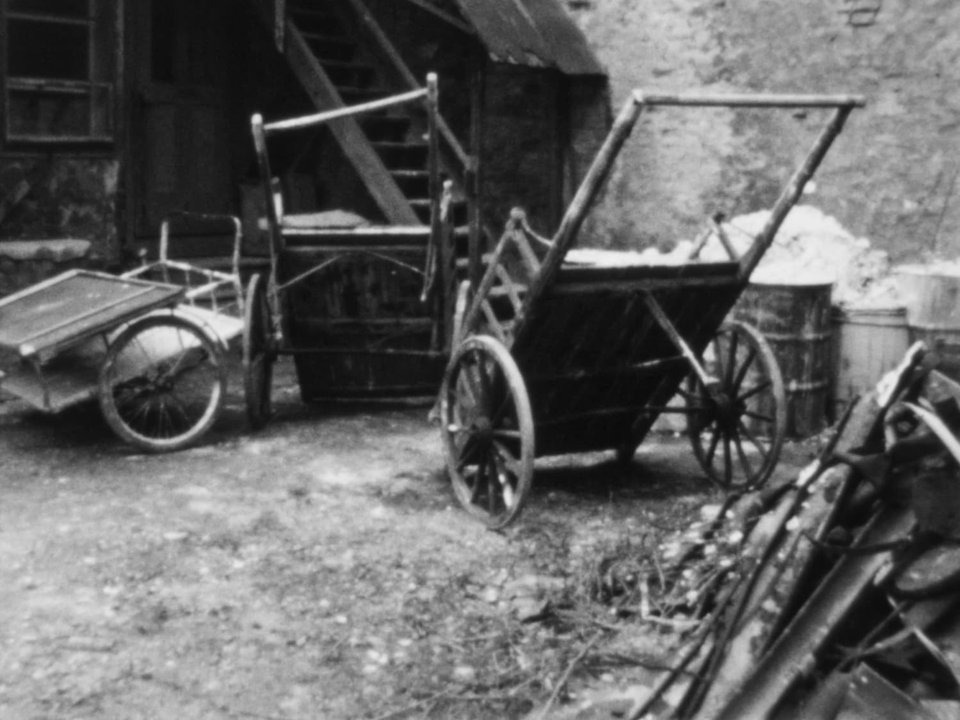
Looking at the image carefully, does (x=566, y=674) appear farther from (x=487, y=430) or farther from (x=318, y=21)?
(x=318, y=21)

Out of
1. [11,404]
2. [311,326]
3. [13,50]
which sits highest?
[13,50]

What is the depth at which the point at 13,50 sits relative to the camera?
10008 mm

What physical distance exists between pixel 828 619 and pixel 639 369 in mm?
2938

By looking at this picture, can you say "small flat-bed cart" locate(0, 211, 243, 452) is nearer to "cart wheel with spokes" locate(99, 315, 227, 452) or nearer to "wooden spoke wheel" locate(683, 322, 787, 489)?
"cart wheel with spokes" locate(99, 315, 227, 452)

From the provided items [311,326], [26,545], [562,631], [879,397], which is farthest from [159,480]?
[879,397]

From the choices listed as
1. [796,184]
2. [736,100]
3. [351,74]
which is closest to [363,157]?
[351,74]

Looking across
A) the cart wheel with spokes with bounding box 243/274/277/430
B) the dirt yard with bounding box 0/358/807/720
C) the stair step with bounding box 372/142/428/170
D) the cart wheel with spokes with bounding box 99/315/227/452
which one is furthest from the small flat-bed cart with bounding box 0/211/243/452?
the stair step with bounding box 372/142/428/170

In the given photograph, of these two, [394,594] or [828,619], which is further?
[394,594]

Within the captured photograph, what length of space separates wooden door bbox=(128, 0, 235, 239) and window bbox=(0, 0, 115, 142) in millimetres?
416

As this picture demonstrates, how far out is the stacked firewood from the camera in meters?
2.93

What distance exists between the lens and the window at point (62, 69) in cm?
969

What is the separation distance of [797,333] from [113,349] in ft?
13.1

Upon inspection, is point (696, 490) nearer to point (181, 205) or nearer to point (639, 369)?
point (639, 369)

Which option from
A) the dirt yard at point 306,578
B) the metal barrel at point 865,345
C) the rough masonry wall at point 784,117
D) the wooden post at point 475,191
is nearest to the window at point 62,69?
the wooden post at point 475,191
